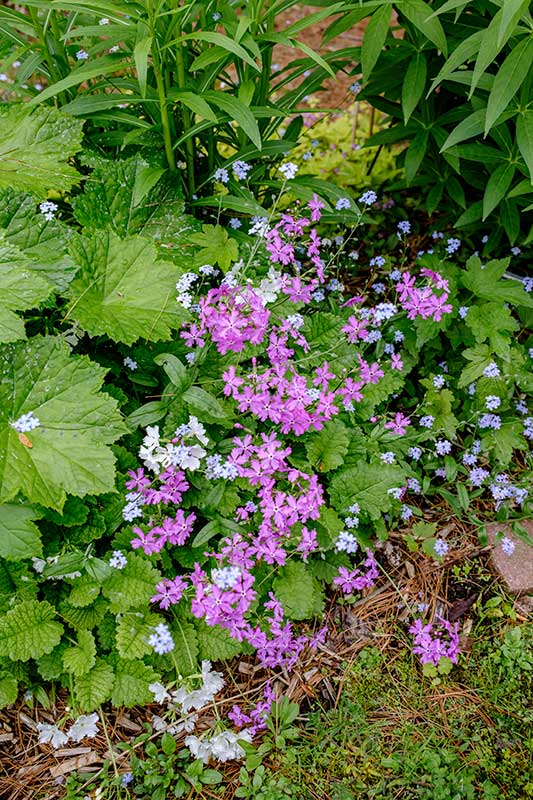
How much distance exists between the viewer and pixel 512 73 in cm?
213

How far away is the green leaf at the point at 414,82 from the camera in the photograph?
2.46 metres

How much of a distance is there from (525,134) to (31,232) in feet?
5.22

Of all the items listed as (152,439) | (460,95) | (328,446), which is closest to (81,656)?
(152,439)

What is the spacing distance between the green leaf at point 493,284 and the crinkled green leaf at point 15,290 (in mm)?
1468

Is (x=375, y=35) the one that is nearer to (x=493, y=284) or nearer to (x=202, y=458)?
(x=493, y=284)

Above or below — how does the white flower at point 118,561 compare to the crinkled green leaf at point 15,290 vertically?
below

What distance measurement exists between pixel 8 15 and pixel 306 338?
4.66ft

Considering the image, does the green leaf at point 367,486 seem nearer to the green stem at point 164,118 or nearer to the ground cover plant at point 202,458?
the ground cover plant at point 202,458

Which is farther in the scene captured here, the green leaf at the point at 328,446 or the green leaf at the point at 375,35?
the green leaf at the point at 375,35

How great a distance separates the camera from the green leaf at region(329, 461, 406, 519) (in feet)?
7.22

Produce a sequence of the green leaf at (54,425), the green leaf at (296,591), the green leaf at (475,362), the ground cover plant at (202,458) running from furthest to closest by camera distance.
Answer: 1. the green leaf at (475,362)
2. the green leaf at (296,591)
3. the ground cover plant at (202,458)
4. the green leaf at (54,425)

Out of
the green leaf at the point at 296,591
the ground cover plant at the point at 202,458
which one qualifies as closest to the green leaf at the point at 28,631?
the ground cover plant at the point at 202,458

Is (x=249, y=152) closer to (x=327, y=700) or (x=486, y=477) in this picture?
(x=486, y=477)

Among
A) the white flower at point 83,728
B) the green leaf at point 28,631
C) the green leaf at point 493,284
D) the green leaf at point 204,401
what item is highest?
the green leaf at point 204,401
